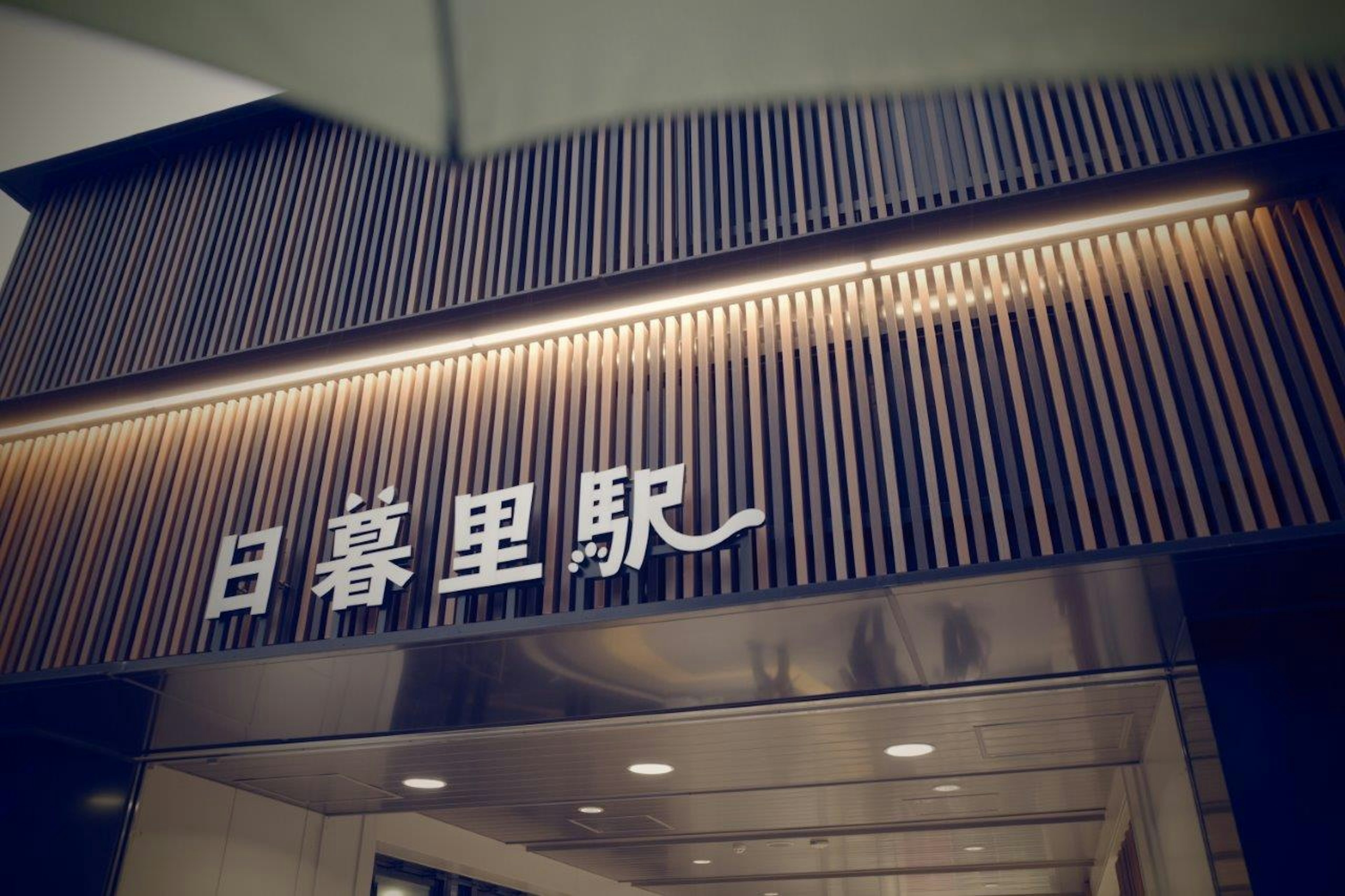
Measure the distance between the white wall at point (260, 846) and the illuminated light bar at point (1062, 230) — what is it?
212 inches

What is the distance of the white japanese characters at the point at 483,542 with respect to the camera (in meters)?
4.30

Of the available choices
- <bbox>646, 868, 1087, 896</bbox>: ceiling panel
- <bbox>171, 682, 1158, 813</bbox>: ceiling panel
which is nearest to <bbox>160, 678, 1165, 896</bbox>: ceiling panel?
<bbox>171, 682, 1158, 813</bbox>: ceiling panel

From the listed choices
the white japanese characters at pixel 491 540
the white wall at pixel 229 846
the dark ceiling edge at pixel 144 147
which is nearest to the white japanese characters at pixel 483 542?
the white japanese characters at pixel 491 540

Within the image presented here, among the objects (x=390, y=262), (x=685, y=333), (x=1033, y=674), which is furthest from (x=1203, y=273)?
(x=390, y=262)

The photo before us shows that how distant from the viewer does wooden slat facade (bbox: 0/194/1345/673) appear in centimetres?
394

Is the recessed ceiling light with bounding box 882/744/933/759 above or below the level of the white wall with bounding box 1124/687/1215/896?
above

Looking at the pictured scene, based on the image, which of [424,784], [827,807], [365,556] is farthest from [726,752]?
[365,556]

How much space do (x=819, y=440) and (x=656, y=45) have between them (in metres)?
2.38

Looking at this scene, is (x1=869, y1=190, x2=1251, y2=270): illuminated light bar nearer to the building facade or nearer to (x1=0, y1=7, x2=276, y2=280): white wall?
the building facade

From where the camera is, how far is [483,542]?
15.1ft

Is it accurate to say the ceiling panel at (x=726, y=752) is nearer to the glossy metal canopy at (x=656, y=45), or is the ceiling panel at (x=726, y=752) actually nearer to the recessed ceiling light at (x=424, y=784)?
the recessed ceiling light at (x=424, y=784)

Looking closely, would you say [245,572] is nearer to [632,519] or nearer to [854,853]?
[632,519]

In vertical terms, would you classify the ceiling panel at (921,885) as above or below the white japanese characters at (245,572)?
below

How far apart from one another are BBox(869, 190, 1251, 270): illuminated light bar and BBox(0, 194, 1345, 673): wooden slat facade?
5 cm
